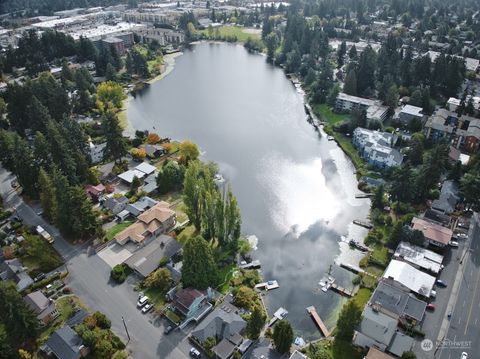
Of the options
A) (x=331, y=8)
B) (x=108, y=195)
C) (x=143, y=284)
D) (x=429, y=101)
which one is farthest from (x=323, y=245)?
(x=331, y=8)

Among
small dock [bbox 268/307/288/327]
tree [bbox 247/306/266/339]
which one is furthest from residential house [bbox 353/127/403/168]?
tree [bbox 247/306/266/339]

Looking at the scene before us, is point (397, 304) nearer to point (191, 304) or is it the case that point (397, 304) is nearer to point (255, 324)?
point (255, 324)

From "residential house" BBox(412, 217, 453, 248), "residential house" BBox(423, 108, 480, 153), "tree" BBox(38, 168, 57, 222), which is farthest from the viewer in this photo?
"residential house" BBox(423, 108, 480, 153)

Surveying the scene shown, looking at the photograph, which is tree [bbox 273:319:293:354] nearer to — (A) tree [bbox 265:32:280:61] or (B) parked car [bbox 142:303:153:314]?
(B) parked car [bbox 142:303:153:314]

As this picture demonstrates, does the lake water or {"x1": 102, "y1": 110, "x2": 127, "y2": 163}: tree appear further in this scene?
{"x1": 102, "y1": 110, "x2": 127, "y2": 163}: tree

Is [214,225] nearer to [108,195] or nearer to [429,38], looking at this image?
[108,195]

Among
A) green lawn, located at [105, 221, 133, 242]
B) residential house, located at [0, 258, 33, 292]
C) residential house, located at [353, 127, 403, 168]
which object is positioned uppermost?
residential house, located at [353, 127, 403, 168]

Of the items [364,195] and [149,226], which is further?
[364,195]

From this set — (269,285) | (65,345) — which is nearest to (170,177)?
(269,285)
